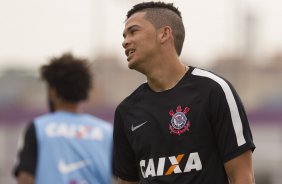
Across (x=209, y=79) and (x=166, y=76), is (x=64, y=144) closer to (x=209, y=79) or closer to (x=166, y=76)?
(x=166, y=76)

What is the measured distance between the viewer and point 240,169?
570 centimetres

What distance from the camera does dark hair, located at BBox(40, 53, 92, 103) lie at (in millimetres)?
8312

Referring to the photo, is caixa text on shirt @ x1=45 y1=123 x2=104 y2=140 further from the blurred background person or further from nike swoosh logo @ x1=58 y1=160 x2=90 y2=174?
nike swoosh logo @ x1=58 y1=160 x2=90 y2=174

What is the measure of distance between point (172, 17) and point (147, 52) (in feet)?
1.03

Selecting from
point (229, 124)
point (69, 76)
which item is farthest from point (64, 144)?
point (229, 124)

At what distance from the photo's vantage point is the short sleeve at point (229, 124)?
572 centimetres

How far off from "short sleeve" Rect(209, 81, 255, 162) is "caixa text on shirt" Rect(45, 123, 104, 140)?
2.34 meters

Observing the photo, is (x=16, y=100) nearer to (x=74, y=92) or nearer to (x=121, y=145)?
(x=74, y=92)

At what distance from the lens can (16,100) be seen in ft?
98.3

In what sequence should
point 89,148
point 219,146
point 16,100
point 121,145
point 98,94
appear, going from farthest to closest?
point 16,100 → point 98,94 → point 89,148 → point 121,145 → point 219,146

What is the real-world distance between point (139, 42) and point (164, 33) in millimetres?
181

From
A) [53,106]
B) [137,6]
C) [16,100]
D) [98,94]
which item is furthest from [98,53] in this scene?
[137,6]

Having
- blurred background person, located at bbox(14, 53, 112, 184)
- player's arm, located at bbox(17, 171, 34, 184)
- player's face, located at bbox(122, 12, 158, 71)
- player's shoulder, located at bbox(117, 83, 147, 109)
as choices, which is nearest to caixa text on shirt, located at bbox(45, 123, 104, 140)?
blurred background person, located at bbox(14, 53, 112, 184)

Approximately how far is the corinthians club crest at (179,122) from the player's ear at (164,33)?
45cm
